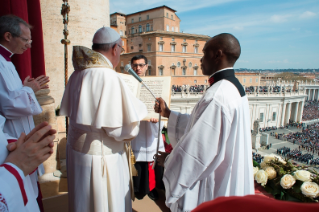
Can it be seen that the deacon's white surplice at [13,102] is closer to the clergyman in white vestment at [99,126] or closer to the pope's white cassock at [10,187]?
the clergyman in white vestment at [99,126]

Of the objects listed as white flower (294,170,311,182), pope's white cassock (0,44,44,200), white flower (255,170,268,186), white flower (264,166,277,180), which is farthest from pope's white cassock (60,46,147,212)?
white flower (294,170,311,182)

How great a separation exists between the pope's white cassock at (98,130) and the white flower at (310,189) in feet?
5.02

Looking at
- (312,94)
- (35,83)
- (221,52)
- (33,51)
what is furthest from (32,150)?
(312,94)

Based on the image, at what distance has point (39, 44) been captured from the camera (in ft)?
12.0

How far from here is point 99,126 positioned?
162cm

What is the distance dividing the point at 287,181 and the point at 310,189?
179mm

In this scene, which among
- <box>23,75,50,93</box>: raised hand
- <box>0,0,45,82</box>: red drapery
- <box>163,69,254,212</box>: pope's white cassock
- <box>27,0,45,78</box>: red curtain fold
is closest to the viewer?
<box>163,69,254,212</box>: pope's white cassock

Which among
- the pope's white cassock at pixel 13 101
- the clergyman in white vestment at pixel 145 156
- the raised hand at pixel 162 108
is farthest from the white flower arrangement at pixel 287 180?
the pope's white cassock at pixel 13 101

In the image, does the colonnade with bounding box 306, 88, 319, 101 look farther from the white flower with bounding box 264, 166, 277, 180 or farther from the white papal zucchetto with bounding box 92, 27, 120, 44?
the white papal zucchetto with bounding box 92, 27, 120, 44

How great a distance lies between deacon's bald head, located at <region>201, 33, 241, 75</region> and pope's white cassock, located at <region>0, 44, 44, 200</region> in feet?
5.54

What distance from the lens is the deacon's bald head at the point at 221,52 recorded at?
1669 mm

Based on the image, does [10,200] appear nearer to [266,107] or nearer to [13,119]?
[13,119]

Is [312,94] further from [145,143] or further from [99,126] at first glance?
[99,126]

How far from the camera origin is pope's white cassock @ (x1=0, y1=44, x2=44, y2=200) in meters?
1.80
